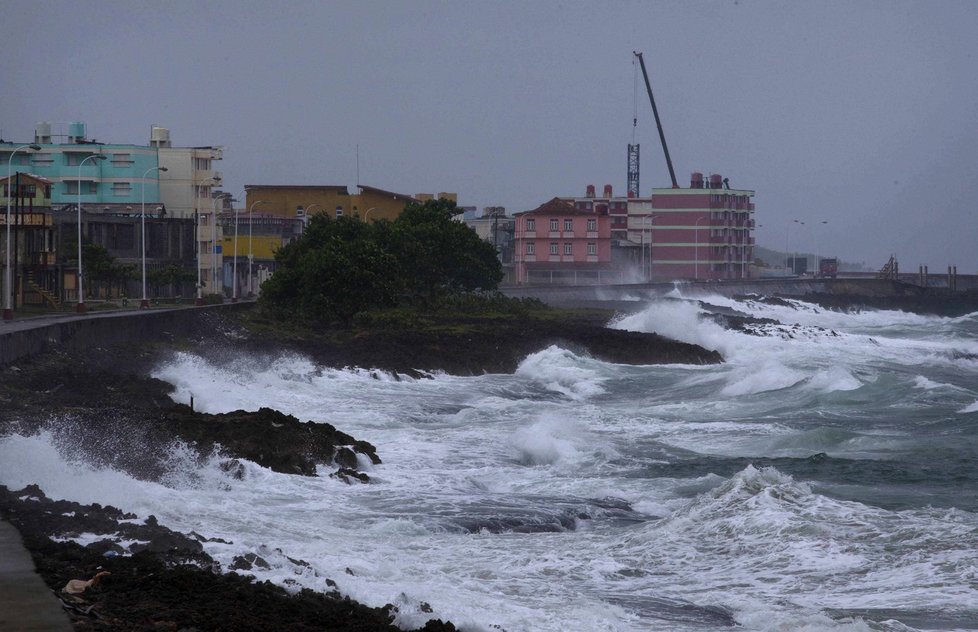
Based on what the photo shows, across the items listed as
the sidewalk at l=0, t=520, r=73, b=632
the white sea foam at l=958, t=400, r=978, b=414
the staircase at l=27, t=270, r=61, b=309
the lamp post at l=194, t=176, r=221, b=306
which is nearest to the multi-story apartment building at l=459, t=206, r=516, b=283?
the lamp post at l=194, t=176, r=221, b=306

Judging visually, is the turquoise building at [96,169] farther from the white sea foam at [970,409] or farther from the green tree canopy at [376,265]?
the white sea foam at [970,409]

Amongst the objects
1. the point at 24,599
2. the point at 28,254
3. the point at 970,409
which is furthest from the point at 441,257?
the point at 24,599

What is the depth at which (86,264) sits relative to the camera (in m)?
59.1

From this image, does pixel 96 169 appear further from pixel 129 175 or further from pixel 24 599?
pixel 24 599

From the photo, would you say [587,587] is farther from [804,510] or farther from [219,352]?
[219,352]

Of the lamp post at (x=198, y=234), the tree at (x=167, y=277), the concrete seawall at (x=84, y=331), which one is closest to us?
the concrete seawall at (x=84, y=331)

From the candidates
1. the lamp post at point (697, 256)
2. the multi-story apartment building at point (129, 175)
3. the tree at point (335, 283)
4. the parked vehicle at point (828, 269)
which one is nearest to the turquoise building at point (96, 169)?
the multi-story apartment building at point (129, 175)

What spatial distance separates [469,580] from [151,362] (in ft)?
75.5

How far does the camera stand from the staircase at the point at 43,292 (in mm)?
48406

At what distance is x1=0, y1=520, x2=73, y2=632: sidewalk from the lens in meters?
9.38

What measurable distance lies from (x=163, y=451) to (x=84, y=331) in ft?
50.5

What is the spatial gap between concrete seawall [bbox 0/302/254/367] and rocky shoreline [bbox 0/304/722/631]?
0.42m

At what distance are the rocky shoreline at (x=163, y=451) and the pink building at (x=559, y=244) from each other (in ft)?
186

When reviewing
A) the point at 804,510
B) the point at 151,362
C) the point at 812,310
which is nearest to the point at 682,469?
the point at 804,510
